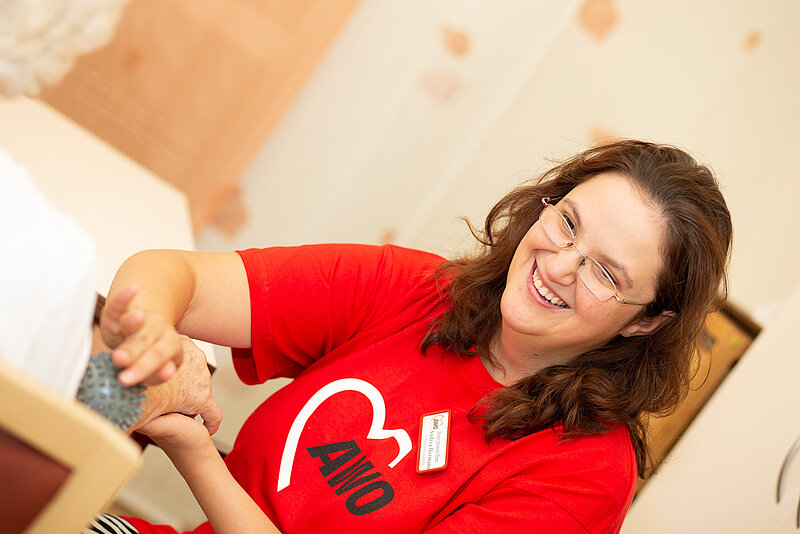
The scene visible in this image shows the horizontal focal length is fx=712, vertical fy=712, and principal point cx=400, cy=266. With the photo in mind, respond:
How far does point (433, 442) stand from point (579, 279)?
37 cm

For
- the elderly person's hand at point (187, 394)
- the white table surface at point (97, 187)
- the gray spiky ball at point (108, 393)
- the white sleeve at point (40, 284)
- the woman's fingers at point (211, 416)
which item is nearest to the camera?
the white sleeve at point (40, 284)

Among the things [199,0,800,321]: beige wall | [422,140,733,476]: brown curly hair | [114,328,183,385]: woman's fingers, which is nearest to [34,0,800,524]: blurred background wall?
[199,0,800,321]: beige wall

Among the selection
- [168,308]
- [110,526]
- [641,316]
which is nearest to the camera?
[168,308]

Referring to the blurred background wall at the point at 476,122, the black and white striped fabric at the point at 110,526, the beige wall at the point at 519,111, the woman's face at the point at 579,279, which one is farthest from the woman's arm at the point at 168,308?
the beige wall at the point at 519,111

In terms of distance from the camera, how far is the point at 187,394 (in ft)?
3.39

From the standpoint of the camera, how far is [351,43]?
2336 millimetres

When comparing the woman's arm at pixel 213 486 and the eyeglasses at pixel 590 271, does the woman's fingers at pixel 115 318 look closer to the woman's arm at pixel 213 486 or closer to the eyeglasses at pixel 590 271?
the woman's arm at pixel 213 486

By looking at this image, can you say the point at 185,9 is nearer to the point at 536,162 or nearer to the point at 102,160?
the point at 102,160

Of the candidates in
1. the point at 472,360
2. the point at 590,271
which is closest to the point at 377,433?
the point at 472,360

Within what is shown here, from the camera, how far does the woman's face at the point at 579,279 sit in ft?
3.85

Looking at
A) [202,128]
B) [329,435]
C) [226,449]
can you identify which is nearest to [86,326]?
[329,435]

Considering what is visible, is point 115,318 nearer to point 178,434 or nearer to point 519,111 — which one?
point 178,434

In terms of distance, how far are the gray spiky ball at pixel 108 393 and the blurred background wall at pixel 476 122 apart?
1504 mm

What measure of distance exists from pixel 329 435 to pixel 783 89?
6.75 ft
